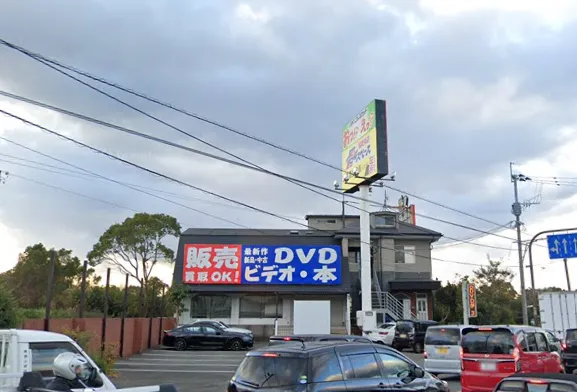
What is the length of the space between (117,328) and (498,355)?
1565 cm

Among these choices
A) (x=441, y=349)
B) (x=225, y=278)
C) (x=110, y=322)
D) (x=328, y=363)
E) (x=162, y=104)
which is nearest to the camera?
(x=328, y=363)

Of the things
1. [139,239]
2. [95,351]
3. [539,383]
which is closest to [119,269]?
[139,239]

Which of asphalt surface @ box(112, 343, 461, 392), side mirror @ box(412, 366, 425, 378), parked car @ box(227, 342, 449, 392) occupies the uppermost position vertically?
parked car @ box(227, 342, 449, 392)

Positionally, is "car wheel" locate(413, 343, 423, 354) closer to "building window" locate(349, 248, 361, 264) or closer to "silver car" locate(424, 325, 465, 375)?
"silver car" locate(424, 325, 465, 375)

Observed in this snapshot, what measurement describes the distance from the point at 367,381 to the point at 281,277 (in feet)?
92.9

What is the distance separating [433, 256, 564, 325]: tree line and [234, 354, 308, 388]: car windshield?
3461 cm

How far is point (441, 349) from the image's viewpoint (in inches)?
632

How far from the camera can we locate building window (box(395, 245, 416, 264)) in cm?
3947

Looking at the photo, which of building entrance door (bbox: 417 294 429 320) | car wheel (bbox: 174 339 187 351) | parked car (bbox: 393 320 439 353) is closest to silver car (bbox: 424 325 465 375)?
parked car (bbox: 393 320 439 353)

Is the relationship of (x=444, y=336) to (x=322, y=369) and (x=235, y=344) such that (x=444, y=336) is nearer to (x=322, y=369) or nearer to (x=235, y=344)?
(x=322, y=369)

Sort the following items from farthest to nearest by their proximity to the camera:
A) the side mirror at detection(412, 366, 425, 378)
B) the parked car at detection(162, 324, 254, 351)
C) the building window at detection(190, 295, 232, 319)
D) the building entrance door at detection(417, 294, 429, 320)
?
the building entrance door at detection(417, 294, 429, 320)
the building window at detection(190, 295, 232, 319)
the parked car at detection(162, 324, 254, 351)
the side mirror at detection(412, 366, 425, 378)

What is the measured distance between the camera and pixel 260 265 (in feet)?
118

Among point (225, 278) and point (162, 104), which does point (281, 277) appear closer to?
point (225, 278)

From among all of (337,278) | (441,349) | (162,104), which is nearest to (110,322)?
(162,104)
